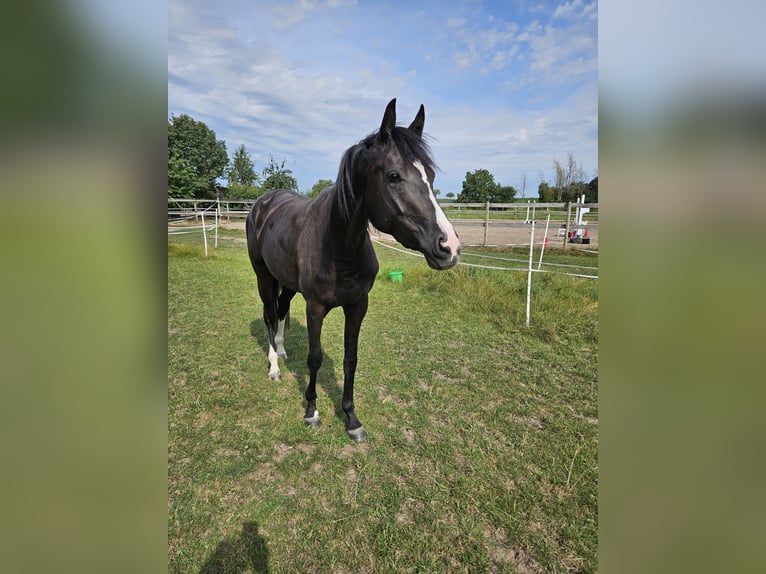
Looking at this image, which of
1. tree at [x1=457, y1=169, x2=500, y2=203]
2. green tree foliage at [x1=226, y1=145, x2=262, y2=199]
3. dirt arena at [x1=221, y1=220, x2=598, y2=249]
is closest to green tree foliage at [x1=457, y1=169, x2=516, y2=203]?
tree at [x1=457, y1=169, x2=500, y2=203]

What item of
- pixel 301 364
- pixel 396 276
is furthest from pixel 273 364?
pixel 396 276

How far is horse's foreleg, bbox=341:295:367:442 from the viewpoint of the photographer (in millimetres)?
2887

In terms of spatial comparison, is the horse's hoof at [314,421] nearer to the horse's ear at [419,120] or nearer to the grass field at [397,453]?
the grass field at [397,453]

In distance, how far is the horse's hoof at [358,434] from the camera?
2.84 metres

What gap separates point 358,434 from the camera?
2.85 m

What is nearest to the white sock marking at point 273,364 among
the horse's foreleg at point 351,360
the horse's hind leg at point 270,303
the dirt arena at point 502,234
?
the horse's hind leg at point 270,303

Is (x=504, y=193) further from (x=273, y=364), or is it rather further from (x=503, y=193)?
(x=273, y=364)
